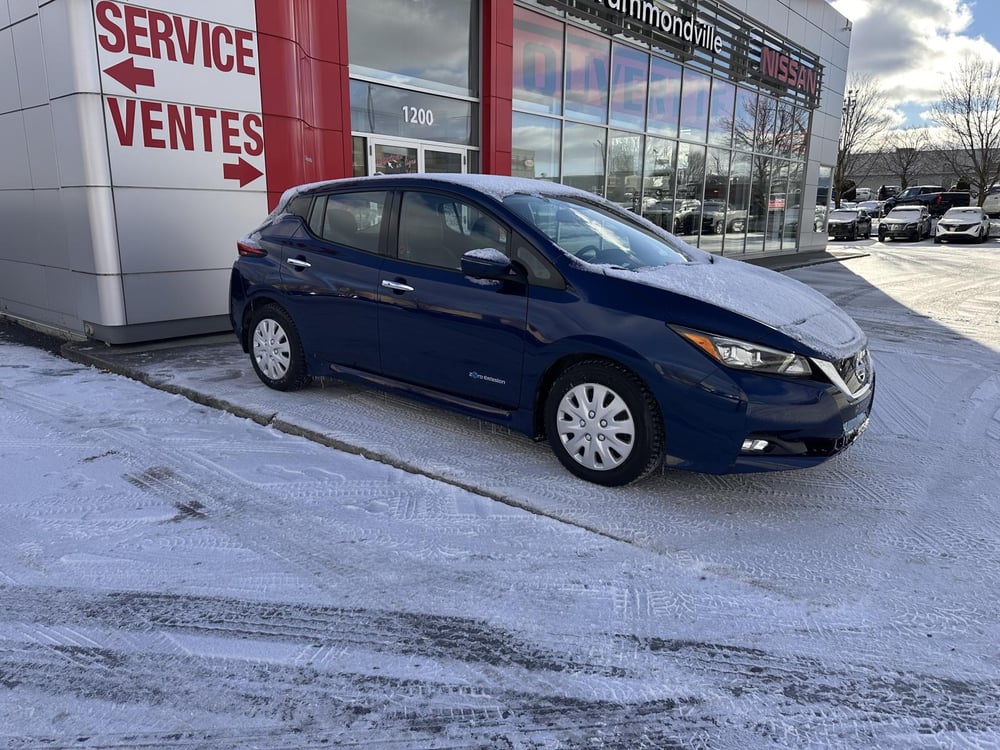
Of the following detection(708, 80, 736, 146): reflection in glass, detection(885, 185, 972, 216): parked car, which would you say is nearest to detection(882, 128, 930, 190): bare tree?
detection(885, 185, 972, 216): parked car

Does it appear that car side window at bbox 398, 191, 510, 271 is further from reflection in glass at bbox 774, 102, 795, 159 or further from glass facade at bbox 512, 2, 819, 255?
reflection in glass at bbox 774, 102, 795, 159

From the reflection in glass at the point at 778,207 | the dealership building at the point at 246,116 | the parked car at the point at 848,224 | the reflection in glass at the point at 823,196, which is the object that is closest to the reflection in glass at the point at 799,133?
the reflection in glass at the point at 778,207

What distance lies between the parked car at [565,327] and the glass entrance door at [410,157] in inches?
179

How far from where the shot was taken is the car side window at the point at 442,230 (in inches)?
167

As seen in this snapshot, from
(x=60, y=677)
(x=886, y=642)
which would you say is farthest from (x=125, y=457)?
(x=886, y=642)

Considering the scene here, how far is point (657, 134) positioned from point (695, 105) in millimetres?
1881

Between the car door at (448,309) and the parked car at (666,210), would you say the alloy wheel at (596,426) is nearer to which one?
the car door at (448,309)

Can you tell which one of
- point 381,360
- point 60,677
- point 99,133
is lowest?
point 60,677

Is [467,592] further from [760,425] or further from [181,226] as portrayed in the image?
[181,226]

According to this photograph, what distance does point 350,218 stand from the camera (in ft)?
16.4

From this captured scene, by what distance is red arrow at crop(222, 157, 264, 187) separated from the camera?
7527 mm

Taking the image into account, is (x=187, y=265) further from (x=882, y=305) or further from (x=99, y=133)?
(x=882, y=305)

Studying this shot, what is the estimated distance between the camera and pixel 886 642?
8.50ft

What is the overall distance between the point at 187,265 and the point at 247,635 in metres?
5.73
